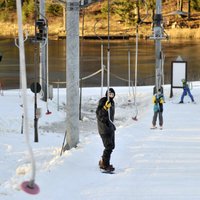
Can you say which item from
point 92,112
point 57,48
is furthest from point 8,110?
point 57,48

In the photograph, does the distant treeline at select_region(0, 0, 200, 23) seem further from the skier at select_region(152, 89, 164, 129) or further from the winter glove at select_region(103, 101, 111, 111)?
the winter glove at select_region(103, 101, 111, 111)

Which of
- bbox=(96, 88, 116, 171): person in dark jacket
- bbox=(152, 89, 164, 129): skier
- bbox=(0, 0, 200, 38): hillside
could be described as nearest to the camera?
bbox=(96, 88, 116, 171): person in dark jacket

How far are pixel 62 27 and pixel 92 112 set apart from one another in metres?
63.0

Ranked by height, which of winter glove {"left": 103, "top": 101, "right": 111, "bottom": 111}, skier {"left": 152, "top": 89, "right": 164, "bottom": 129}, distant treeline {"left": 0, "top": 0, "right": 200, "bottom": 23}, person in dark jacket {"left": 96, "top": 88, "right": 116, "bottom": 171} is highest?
distant treeline {"left": 0, "top": 0, "right": 200, "bottom": 23}

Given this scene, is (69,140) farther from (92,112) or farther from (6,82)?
(6,82)

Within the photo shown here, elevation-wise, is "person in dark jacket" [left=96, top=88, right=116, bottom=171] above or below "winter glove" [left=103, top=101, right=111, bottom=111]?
below

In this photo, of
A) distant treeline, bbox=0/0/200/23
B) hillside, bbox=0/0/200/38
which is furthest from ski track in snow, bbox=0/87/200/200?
hillside, bbox=0/0/200/38

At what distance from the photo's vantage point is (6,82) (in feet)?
113

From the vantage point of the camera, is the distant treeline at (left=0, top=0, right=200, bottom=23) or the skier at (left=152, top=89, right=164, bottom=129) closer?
the skier at (left=152, top=89, right=164, bottom=129)

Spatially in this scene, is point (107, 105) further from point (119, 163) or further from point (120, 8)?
point (120, 8)

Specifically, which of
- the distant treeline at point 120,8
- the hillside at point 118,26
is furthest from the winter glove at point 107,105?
the hillside at point 118,26

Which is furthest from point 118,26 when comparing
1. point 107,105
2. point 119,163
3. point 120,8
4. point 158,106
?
point 107,105

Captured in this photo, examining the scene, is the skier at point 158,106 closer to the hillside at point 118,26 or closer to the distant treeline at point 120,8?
the distant treeline at point 120,8

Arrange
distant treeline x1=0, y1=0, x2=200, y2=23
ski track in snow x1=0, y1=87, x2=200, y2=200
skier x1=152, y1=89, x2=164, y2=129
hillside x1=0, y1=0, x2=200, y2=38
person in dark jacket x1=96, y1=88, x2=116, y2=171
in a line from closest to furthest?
ski track in snow x1=0, y1=87, x2=200, y2=200, person in dark jacket x1=96, y1=88, x2=116, y2=171, skier x1=152, y1=89, x2=164, y2=129, distant treeline x1=0, y1=0, x2=200, y2=23, hillside x1=0, y1=0, x2=200, y2=38
